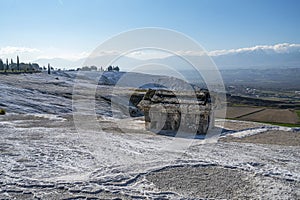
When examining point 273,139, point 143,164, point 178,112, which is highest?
point 178,112

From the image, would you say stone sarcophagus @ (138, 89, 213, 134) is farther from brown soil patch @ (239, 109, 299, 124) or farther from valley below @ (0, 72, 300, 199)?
brown soil patch @ (239, 109, 299, 124)

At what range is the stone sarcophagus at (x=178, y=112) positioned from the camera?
55.5 ft

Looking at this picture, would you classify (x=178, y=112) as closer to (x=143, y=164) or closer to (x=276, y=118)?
(x=143, y=164)

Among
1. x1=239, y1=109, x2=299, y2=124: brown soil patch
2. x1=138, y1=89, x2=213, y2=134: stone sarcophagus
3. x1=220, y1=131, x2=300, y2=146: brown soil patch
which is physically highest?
x1=138, y1=89, x2=213, y2=134: stone sarcophagus

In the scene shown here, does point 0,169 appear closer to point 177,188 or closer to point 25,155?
point 25,155

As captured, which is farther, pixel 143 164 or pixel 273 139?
pixel 273 139

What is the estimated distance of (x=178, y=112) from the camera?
17297mm

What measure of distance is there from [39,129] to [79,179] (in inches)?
357

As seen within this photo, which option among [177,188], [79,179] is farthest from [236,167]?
[79,179]

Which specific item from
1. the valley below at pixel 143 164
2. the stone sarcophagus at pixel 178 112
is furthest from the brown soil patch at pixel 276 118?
the stone sarcophagus at pixel 178 112

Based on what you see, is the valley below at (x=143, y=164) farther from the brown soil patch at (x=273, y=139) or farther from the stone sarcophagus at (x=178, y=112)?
the stone sarcophagus at (x=178, y=112)

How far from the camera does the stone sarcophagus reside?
55.5 ft

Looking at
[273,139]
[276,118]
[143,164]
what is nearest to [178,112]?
[273,139]

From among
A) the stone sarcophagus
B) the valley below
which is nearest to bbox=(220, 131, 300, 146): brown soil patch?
the valley below
